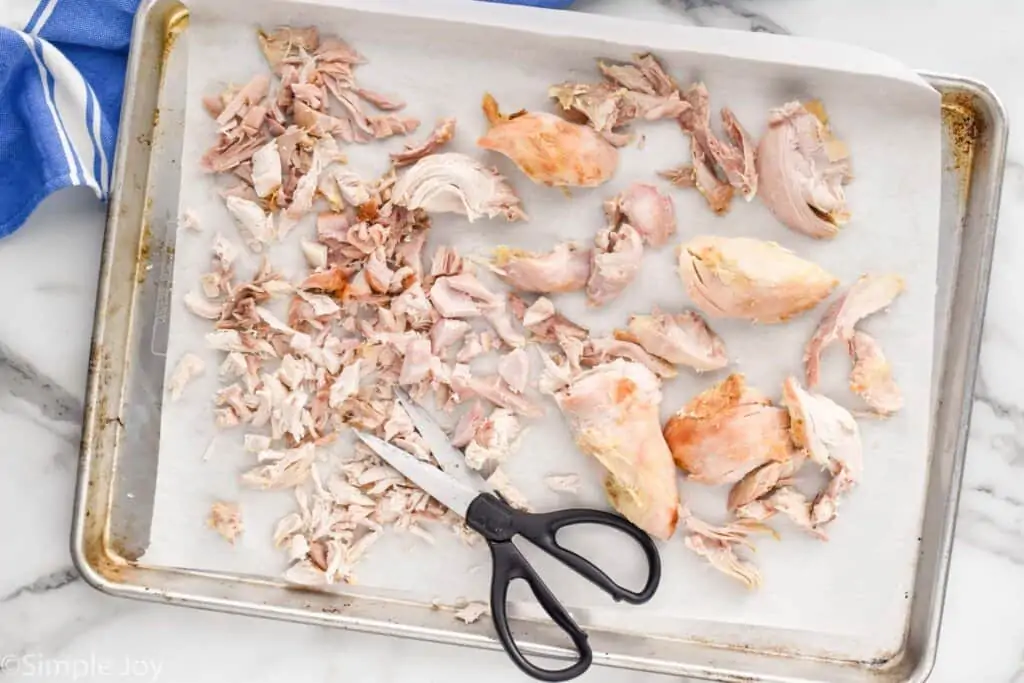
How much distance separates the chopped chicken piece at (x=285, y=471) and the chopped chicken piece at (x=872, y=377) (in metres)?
0.61

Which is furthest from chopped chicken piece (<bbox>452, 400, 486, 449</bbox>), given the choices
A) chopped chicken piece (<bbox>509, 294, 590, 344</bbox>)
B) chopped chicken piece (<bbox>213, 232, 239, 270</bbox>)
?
chopped chicken piece (<bbox>213, 232, 239, 270</bbox>)

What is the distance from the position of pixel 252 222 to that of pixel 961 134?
796mm

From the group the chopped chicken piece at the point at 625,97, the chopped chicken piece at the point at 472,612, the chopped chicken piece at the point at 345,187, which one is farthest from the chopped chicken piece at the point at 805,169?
the chopped chicken piece at the point at 472,612

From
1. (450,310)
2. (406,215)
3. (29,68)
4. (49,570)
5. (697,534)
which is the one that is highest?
(29,68)

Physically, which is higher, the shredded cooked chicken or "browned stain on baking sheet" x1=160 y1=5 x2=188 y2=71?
"browned stain on baking sheet" x1=160 y1=5 x2=188 y2=71

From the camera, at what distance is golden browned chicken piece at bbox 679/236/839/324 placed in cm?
110

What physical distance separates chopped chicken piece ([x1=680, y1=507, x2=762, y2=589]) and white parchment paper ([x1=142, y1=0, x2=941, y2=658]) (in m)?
0.02

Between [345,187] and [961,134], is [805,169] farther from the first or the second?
[345,187]

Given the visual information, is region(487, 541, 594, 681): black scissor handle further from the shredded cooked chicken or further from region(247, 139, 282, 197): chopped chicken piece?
region(247, 139, 282, 197): chopped chicken piece

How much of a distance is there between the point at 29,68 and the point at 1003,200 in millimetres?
1125

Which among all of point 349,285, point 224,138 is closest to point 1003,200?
point 349,285

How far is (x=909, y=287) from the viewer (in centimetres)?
112

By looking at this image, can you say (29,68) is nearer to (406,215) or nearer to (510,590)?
(406,215)

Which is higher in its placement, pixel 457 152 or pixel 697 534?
pixel 457 152
